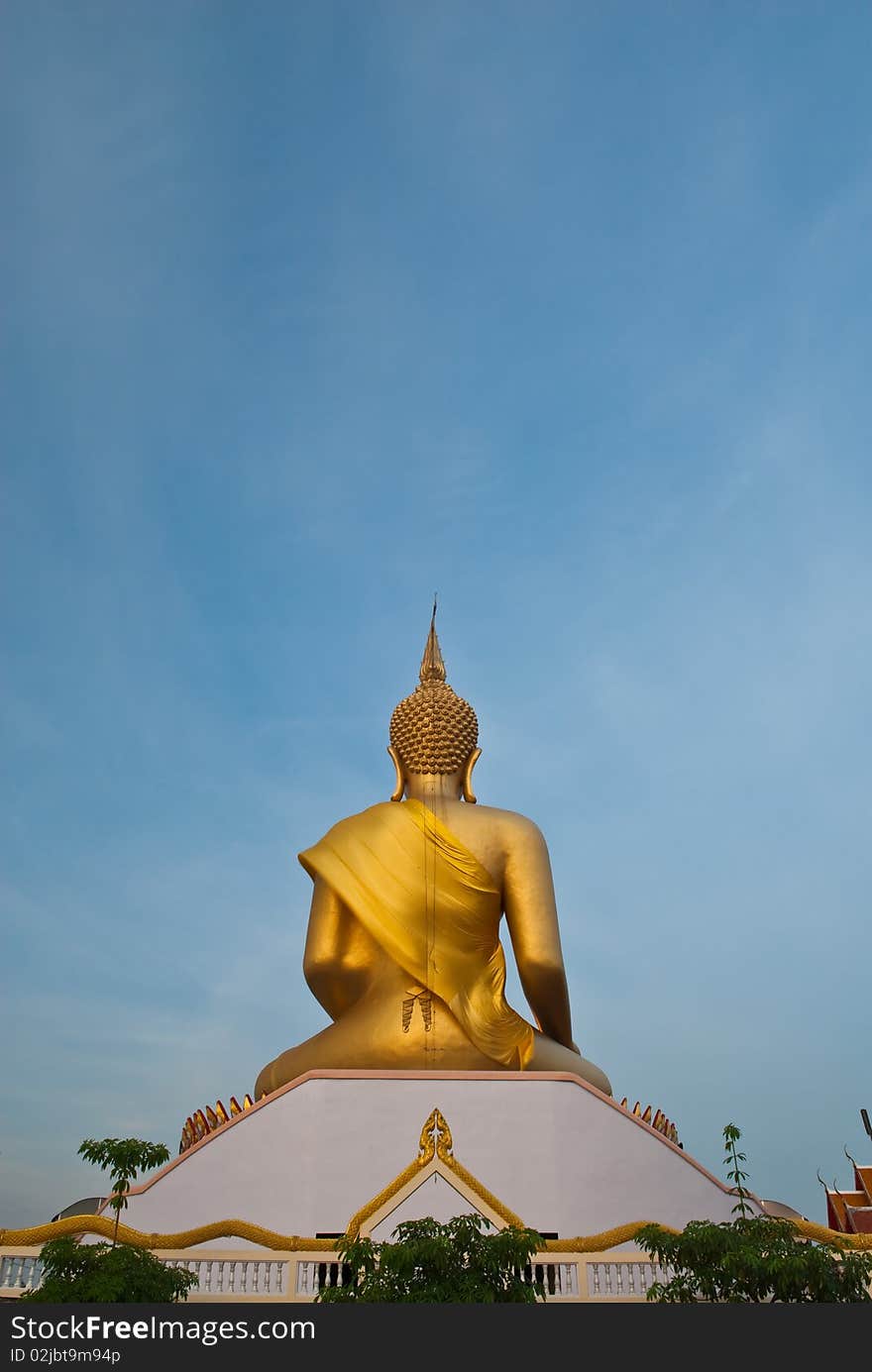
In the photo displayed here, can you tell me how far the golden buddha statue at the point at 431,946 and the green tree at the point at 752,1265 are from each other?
18.8 ft

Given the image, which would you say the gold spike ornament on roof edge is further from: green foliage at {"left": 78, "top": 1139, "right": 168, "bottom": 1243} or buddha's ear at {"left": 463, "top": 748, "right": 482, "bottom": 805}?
green foliage at {"left": 78, "top": 1139, "right": 168, "bottom": 1243}

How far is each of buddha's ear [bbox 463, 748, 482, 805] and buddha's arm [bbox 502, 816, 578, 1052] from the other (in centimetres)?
177

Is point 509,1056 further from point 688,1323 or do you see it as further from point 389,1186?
point 688,1323

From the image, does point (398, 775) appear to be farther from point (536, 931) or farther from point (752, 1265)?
point (752, 1265)

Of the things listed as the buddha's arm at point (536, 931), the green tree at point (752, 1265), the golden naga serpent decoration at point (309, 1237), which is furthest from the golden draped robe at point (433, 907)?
the green tree at point (752, 1265)

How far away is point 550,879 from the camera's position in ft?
52.7

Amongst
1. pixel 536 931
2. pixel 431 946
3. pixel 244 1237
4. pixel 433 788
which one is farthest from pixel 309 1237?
pixel 433 788

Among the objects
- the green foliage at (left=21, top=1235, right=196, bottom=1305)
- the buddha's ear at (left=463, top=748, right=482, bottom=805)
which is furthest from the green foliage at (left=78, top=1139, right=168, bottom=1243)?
the buddha's ear at (left=463, top=748, right=482, bottom=805)

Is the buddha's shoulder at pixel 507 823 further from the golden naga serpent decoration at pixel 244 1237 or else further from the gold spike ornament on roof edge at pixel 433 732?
the golden naga serpent decoration at pixel 244 1237

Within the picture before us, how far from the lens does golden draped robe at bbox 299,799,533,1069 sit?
48.8 feet

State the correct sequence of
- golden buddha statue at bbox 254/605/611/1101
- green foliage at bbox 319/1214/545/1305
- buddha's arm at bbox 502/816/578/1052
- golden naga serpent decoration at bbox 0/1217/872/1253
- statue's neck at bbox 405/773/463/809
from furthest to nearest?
statue's neck at bbox 405/773/463/809 < buddha's arm at bbox 502/816/578/1052 < golden buddha statue at bbox 254/605/611/1101 < golden naga serpent decoration at bbox 0/1217/872/1253 < green foliage at bbox 319/1214/545/1305

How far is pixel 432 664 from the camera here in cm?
2019

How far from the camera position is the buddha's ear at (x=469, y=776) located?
17.9 meters

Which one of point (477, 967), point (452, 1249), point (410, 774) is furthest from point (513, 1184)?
point (410, 774)
